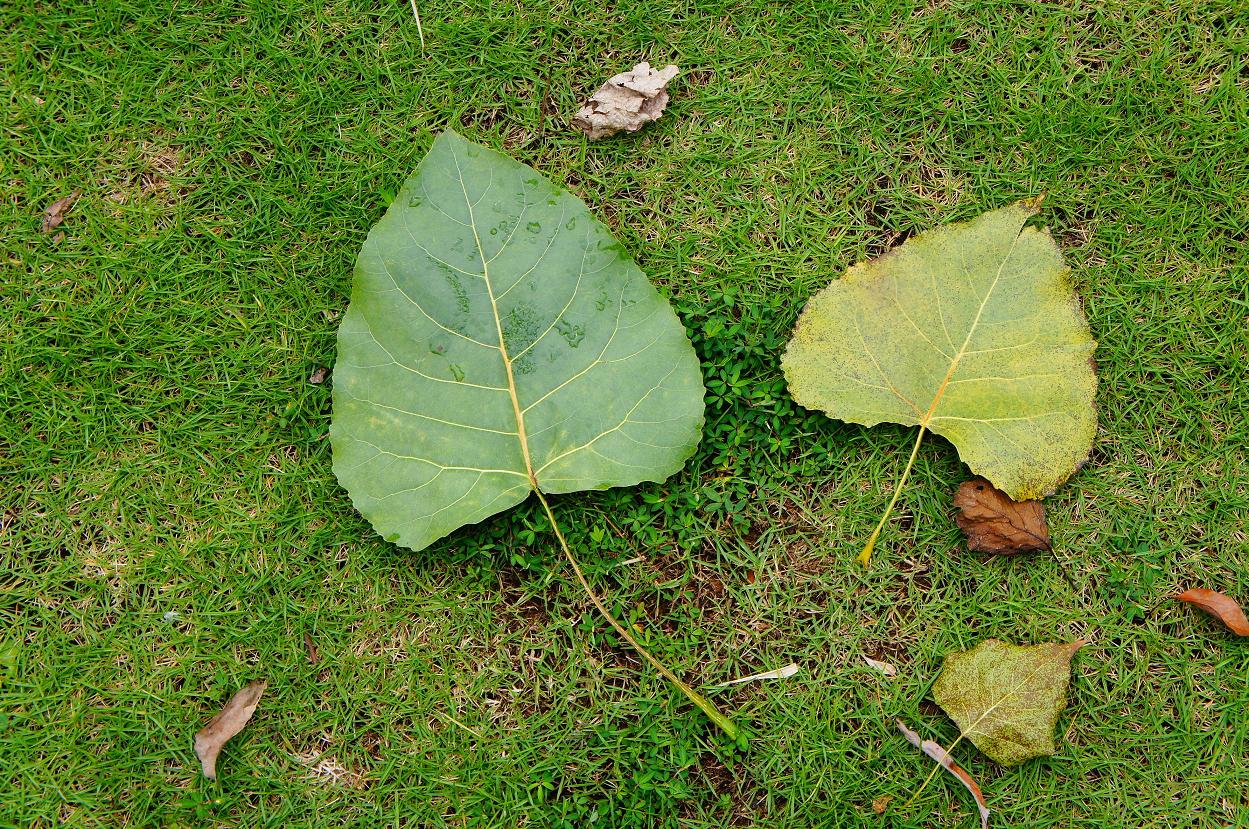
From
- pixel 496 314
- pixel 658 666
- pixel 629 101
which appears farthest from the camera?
pixel 629 101

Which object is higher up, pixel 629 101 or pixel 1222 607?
pixel 629 101

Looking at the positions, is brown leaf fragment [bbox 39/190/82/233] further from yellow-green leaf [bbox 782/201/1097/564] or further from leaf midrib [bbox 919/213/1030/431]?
leaf midrib [bbox 919/213/1030/431]

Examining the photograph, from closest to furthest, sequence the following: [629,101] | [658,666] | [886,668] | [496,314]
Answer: [496,314]
[658,666]
[886,668]
[629,101]

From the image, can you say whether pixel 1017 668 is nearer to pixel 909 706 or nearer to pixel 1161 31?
pixel 909 706

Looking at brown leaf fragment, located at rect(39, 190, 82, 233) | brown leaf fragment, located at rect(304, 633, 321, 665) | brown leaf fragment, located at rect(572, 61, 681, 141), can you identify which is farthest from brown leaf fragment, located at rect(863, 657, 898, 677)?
brown leaf fragment, located at rect(39, 190, 82, 233)

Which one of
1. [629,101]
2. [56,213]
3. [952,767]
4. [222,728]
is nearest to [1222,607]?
[952,767]

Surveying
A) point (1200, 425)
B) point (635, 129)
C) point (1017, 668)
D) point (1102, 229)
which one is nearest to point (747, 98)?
point (635, 129)

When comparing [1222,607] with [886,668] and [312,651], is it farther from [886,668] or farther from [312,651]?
[312,651]
